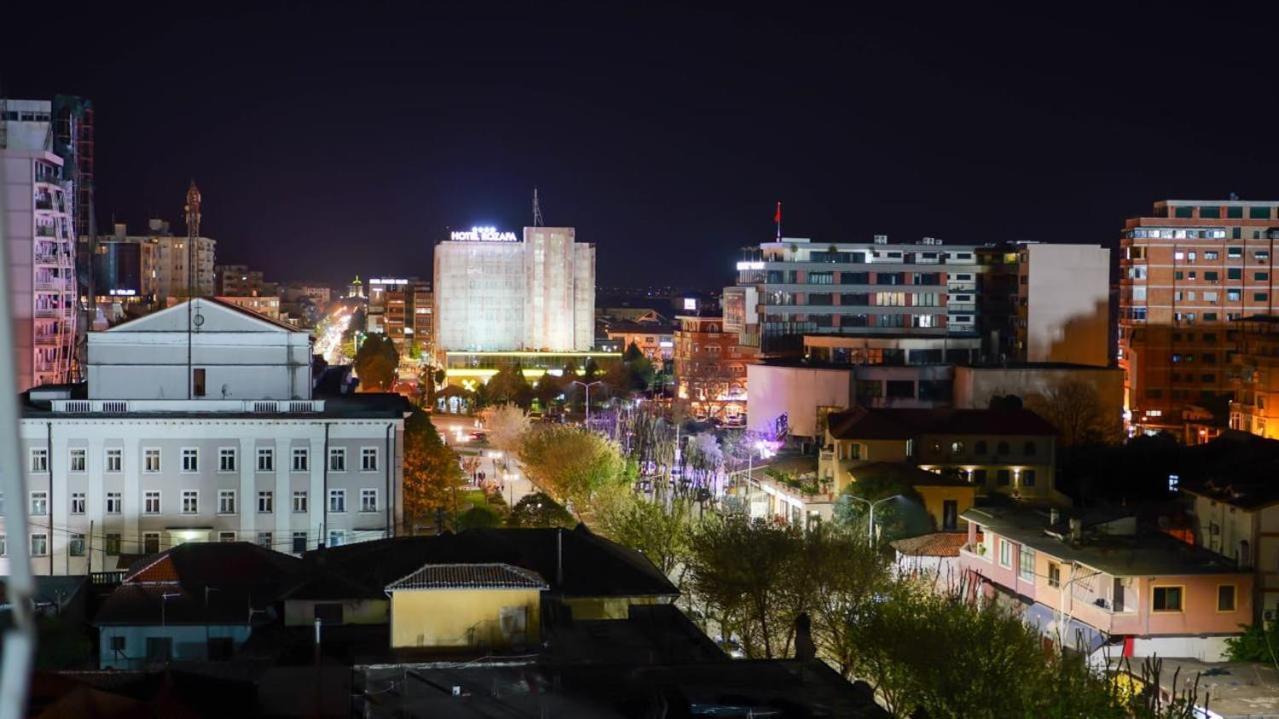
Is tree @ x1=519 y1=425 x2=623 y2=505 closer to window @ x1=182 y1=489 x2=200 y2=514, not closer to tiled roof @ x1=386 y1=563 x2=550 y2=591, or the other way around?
window @ x1=182 y1=489 x2=200 y2=514

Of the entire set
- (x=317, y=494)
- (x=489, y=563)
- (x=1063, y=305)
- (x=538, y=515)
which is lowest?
(x=538, y=515)

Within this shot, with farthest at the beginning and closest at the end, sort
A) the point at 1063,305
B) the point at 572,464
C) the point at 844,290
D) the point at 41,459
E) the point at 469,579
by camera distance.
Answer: the point at 844,290
the point at 1063,305
the point at 572,464
the point at 41,459
the point at 469,579

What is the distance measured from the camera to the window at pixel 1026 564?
22906mm

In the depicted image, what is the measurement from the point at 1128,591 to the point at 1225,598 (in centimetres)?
162

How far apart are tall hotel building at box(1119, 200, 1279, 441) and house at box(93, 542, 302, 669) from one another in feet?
137

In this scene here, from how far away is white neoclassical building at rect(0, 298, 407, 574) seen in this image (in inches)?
1016

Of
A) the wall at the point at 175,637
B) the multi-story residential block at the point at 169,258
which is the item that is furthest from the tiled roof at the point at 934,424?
the multi-story residential block at the point at 169,258

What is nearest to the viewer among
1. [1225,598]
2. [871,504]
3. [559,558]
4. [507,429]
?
[559,558]

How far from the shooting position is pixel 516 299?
9000cm

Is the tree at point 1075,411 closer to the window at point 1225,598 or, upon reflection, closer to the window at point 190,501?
the window at point 1225,598

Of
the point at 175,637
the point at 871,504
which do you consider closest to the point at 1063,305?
the point at 871,504

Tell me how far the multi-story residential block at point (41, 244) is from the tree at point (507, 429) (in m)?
13.3

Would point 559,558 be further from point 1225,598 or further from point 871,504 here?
point 871,504

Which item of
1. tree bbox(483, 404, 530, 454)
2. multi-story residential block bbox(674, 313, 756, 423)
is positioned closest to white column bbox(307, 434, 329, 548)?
tree bbox(483, 404, 530, 454)
